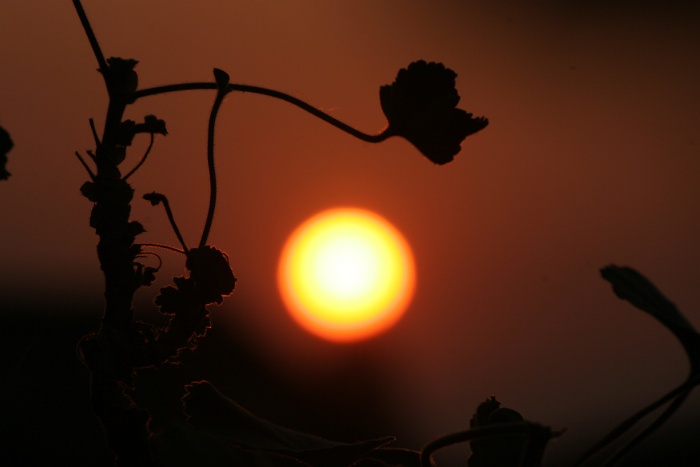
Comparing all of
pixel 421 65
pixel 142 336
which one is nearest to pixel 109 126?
pixel 142 336

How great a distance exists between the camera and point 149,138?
71 cm

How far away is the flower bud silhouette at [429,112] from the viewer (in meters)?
0.73

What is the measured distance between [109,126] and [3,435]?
295 inches

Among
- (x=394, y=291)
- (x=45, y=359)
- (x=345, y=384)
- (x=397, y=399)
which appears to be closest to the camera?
(x=45, y=359)

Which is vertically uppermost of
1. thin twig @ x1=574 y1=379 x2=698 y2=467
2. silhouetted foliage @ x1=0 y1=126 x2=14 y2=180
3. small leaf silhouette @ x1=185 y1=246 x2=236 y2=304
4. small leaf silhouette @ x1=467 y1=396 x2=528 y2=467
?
small leaf silhouette @ x1=185 y1=246 x2=236 y2=304

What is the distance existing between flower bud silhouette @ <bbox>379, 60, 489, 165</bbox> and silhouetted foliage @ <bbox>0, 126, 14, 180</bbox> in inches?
12.3

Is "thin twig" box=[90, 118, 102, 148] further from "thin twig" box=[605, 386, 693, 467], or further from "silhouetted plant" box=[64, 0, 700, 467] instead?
"thin twig" box=[605, 386, 693, 467]

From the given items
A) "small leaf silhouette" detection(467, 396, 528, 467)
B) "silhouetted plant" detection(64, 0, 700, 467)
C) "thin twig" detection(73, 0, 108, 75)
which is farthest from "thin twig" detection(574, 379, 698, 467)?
"thin twig" detection(73, 0, 108, 75)

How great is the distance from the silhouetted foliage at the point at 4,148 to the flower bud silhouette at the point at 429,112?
0.31 meters

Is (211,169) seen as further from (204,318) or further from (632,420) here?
(632,420)

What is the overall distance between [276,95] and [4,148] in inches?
8.5

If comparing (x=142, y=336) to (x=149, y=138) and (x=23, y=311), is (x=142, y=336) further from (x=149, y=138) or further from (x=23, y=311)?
(x=23, y=311)

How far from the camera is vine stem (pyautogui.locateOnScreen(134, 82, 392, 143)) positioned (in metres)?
0.66

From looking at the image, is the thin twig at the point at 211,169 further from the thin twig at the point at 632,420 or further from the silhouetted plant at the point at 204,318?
the thin twig at the point at 632,420
